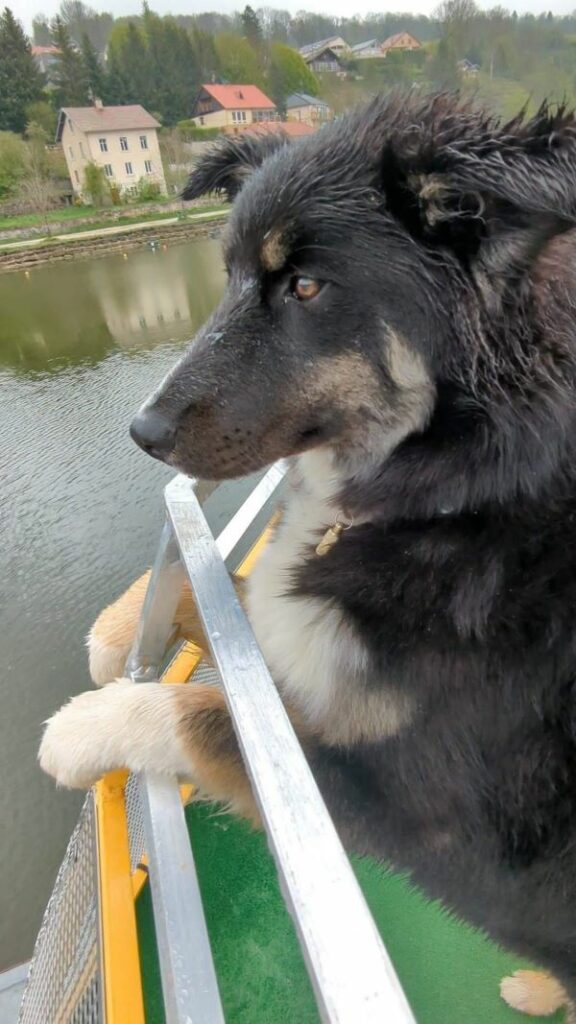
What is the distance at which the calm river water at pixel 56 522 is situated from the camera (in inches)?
185

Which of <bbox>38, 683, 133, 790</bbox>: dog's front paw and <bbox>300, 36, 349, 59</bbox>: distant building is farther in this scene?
<bbox>300, 36, 349, 59</bbox>: distant building

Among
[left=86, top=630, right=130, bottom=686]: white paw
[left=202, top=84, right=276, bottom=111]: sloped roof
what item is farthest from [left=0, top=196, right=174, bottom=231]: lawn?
[left=86, top=630, right=130, bottom=686]: white paw

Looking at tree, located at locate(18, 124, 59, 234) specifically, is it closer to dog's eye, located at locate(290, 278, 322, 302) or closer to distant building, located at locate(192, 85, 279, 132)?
distant building, located at locate(192, 85, 279, 132)

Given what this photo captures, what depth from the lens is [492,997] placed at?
238cm

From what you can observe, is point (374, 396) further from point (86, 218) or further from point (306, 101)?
point (86, 218)

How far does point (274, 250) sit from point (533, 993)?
2625mm

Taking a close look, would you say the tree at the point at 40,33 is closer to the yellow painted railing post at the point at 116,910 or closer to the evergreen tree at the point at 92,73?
the evergreen tree at the point at 92,73

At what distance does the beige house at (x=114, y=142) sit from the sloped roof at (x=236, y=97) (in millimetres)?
8087

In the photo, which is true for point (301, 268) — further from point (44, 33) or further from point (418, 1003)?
point (44, 33)

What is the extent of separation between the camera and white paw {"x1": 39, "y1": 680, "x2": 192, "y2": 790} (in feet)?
6.03

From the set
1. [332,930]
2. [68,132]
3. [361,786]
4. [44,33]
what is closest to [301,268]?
[361,786]

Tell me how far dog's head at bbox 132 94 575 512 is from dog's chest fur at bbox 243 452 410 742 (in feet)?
0.70

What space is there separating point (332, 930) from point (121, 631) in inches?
74.6

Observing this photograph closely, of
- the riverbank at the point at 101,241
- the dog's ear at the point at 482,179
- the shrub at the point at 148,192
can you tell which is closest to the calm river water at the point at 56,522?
the dog's ear at the point at 482,179
